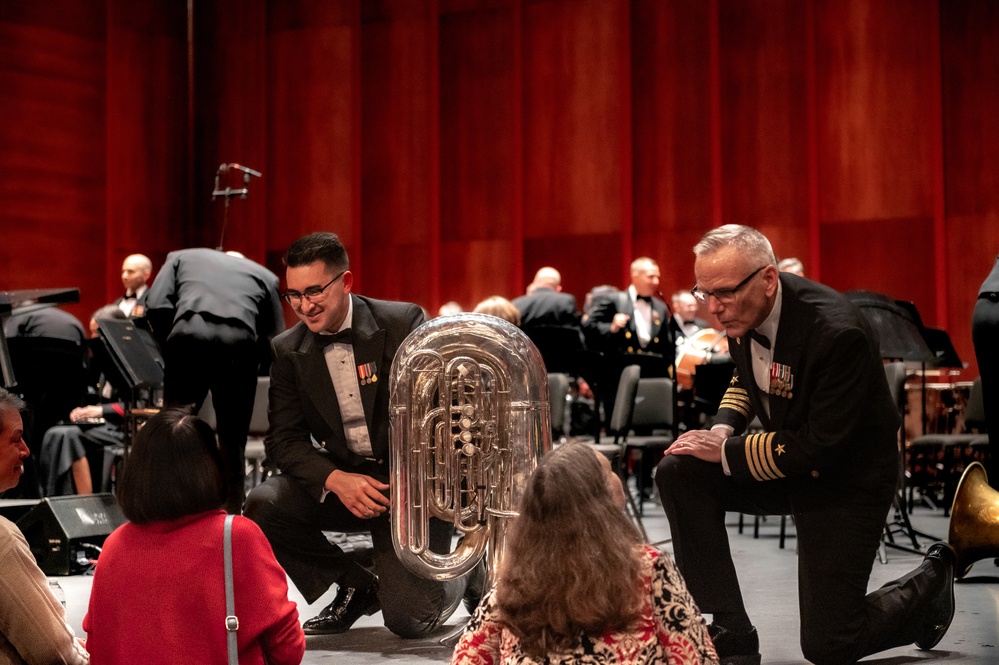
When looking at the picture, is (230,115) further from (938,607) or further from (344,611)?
(938,607)

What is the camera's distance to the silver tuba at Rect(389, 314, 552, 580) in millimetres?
2990

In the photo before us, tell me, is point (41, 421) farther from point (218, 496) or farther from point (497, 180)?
point (497, 180)

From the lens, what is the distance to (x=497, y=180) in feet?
35.3

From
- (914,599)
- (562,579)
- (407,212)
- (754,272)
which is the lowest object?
(914,599)

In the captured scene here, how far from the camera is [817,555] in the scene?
2.88m

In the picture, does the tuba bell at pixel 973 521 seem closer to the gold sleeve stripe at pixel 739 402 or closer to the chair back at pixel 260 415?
the gold sleeve stripe at pixel 739 402

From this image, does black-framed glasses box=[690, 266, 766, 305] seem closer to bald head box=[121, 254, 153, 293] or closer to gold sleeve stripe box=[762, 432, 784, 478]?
gold sleeve stripe box=[762, 432, 784, 478]

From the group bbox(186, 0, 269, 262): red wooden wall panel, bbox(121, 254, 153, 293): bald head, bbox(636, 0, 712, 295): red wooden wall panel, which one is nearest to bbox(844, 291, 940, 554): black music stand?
bbox(636, 0, 712, 295): red wooden wall panel

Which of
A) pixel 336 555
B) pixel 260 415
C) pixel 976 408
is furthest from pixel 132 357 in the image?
pixel 976 408

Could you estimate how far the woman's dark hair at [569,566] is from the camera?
5.75 feet

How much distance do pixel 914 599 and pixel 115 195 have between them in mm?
9477

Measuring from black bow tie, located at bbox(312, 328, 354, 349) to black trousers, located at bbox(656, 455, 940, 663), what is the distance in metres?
1.06

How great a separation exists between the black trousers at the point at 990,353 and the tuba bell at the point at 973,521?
0.42 metres

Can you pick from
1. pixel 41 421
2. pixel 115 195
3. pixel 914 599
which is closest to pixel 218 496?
pixel 914 599
